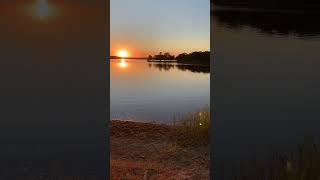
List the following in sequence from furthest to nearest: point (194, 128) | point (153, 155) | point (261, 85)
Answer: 1. point (194, 128)
2. point (153, 155)
3. point (261, 85)

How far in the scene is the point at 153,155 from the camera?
7.20m

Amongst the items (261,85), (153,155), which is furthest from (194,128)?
(261,85)

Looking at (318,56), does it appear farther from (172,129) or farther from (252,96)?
(172,129)

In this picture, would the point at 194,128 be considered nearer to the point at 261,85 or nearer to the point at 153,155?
the point at 153,155

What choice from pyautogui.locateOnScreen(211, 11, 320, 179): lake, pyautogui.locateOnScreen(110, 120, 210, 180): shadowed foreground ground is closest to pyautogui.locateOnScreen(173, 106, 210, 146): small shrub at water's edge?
pyautogui.locateOnScreen(110, 120, 210, 180): shadowed foreground ground

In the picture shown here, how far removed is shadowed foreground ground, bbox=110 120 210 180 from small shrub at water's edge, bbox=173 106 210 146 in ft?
0.45

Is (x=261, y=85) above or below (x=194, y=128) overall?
above

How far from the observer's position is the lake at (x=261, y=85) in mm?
4512

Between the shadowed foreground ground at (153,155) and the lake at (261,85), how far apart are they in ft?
4.66

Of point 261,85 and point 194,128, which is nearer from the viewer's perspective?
point 261,85

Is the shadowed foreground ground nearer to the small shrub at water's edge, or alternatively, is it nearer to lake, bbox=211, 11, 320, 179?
the small shrub at water's edge

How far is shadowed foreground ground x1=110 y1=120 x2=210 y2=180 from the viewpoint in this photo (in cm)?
608

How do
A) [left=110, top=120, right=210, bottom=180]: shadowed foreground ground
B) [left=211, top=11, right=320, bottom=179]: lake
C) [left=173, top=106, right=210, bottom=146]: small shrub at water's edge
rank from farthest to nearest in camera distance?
1. [left=173, top=106, right=210, bottom=146]: small shrub at water's edge
2. [left=110, top=120, right=210, bottom=180]: shadowed foreground ground
3. [left=211, top=11, right=320, bottom=179]: lake

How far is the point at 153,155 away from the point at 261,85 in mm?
3026
